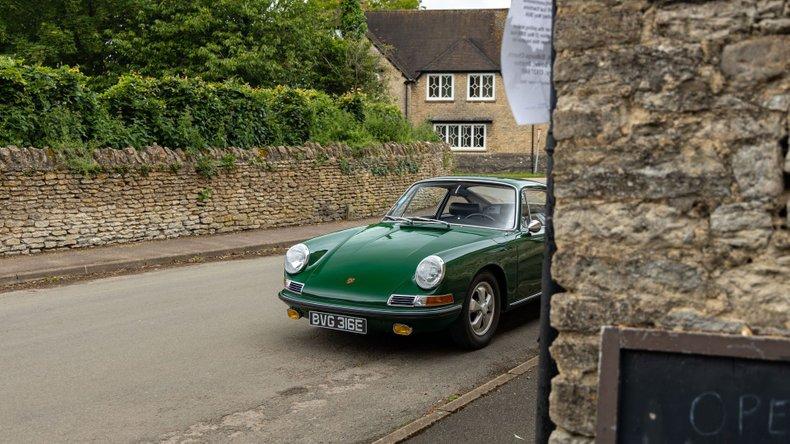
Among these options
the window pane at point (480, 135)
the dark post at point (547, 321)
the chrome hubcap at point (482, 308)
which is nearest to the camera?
the dark post at point (547, 321)

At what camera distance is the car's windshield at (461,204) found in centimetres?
813

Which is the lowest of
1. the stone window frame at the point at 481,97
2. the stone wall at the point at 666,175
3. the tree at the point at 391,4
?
the stone wall at the point at 666,175

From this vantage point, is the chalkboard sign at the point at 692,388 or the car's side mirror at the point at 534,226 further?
the car's side mirror at the point at 534,226

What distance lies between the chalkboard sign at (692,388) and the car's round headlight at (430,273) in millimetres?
3654

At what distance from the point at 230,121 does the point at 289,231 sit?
2971 mm

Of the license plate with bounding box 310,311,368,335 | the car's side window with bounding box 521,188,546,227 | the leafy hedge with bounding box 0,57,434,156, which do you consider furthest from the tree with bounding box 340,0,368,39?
the license plate with bounding box 310,311,368,335

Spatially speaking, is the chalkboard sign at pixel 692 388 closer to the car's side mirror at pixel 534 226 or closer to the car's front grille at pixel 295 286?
the car's front grille at pixel 295 286

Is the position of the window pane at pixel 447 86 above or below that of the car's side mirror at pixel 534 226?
above

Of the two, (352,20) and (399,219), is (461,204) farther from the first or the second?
(352,20)

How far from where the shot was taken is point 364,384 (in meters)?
6.25

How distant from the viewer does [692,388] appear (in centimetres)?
297

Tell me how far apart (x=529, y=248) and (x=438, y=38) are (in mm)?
43173

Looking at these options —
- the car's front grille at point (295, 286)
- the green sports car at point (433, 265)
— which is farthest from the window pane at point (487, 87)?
the car's front grille at point (295, 286)

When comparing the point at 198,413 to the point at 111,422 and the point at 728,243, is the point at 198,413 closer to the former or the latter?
the point at 111,422
